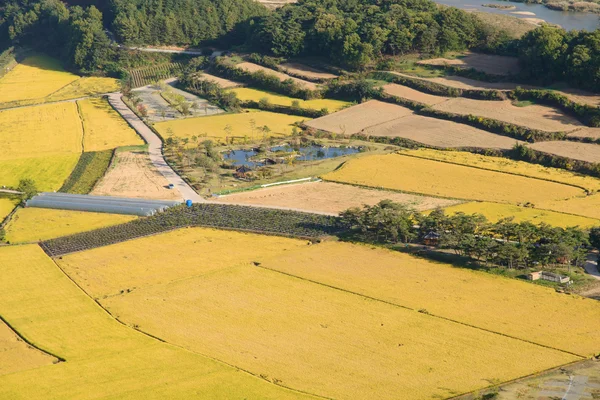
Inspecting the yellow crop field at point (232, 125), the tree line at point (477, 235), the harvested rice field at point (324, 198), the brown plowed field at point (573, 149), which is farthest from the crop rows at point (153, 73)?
the tree line at point (477, 235)

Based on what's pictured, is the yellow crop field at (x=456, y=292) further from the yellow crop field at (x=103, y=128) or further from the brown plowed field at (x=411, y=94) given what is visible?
the brown plowed field at (x=411, y=94)

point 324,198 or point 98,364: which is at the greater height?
point 324,198

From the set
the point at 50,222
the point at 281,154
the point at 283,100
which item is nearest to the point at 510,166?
the point at 281,154

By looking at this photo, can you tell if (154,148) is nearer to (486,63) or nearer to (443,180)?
(443,180)

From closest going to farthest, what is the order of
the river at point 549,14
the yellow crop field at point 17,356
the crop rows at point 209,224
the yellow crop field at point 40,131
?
the yellow crop field at point 17,356, the crop rows at point 209,224, the yellow crop field at point 40,131, the river at point 549,14

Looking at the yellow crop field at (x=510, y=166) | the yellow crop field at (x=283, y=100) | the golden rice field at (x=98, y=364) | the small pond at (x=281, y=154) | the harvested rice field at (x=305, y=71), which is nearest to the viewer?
the golden rice field at (x=98, y=364)

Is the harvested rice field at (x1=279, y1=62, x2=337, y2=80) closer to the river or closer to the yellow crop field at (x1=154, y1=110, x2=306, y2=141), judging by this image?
the yellow crop field at (x1=154, y1=110, x2=306, y2=141)
